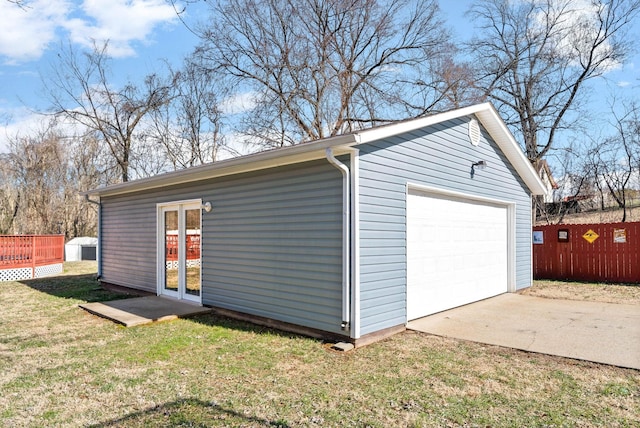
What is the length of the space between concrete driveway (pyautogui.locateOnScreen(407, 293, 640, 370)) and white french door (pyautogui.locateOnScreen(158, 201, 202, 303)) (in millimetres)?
4133

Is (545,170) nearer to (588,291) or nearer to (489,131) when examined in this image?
(588,291)

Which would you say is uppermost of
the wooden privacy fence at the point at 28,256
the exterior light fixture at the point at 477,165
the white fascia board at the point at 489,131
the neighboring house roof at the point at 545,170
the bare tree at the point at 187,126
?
the bare tree at the point at 187,126

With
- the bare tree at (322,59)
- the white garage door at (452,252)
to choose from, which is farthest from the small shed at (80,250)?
the white garage door at (452,252)

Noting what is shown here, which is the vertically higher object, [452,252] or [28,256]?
[452,252]

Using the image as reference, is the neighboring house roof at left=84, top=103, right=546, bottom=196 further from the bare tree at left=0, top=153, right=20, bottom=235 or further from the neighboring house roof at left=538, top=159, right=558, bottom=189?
the bare tree at left=0, top=153, right=20, bottom=235

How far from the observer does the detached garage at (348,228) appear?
210 inches

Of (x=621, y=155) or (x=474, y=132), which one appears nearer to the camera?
(x=474, y=132)

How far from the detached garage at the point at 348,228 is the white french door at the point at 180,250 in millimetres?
29

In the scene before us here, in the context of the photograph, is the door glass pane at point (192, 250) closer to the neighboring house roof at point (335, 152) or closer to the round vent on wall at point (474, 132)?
the neighboring house roof at point (335, 152)

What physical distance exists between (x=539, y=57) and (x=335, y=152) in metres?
17.4

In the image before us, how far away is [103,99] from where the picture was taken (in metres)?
20.5

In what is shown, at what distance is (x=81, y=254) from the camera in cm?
1970

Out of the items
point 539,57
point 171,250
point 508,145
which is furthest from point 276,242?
point 539,57

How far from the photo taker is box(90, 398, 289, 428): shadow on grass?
125 inches
